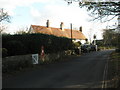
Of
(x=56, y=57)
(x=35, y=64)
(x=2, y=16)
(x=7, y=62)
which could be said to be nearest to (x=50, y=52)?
(x=56, y=57)

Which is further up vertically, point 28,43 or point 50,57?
point 28,43

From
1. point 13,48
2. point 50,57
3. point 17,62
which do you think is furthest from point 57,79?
point 50,57

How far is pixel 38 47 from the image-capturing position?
862 inches

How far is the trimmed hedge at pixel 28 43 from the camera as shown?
18.1m

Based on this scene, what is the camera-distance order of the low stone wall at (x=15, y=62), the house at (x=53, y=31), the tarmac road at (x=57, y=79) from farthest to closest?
the house at (x=53, y=31) → the low stone wall at (x=15, y=62) → the tarmac road at (x=57, y=79)

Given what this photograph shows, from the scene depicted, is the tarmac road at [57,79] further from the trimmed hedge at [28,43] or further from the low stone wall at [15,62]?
the trimmed hedge at [28,43]

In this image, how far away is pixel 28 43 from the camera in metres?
21.2

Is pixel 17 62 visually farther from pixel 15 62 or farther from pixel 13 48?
pixel 13 48

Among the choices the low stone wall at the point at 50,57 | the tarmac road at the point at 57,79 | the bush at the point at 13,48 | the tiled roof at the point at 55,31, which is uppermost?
the tiled roof at the point at 55,31

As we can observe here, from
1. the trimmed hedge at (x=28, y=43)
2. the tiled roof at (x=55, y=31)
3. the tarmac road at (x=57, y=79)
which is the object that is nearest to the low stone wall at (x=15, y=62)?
the trimmed hedge at (x=28, y=43)

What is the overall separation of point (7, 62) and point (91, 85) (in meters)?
7.29

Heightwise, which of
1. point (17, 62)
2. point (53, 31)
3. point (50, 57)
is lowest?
point (50, 57)

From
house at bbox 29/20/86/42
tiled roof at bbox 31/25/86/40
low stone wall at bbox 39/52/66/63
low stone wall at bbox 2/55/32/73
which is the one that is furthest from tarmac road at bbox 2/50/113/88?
tiled roof at bbox 31/25/86/40

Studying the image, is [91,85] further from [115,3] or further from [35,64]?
[35,64]
